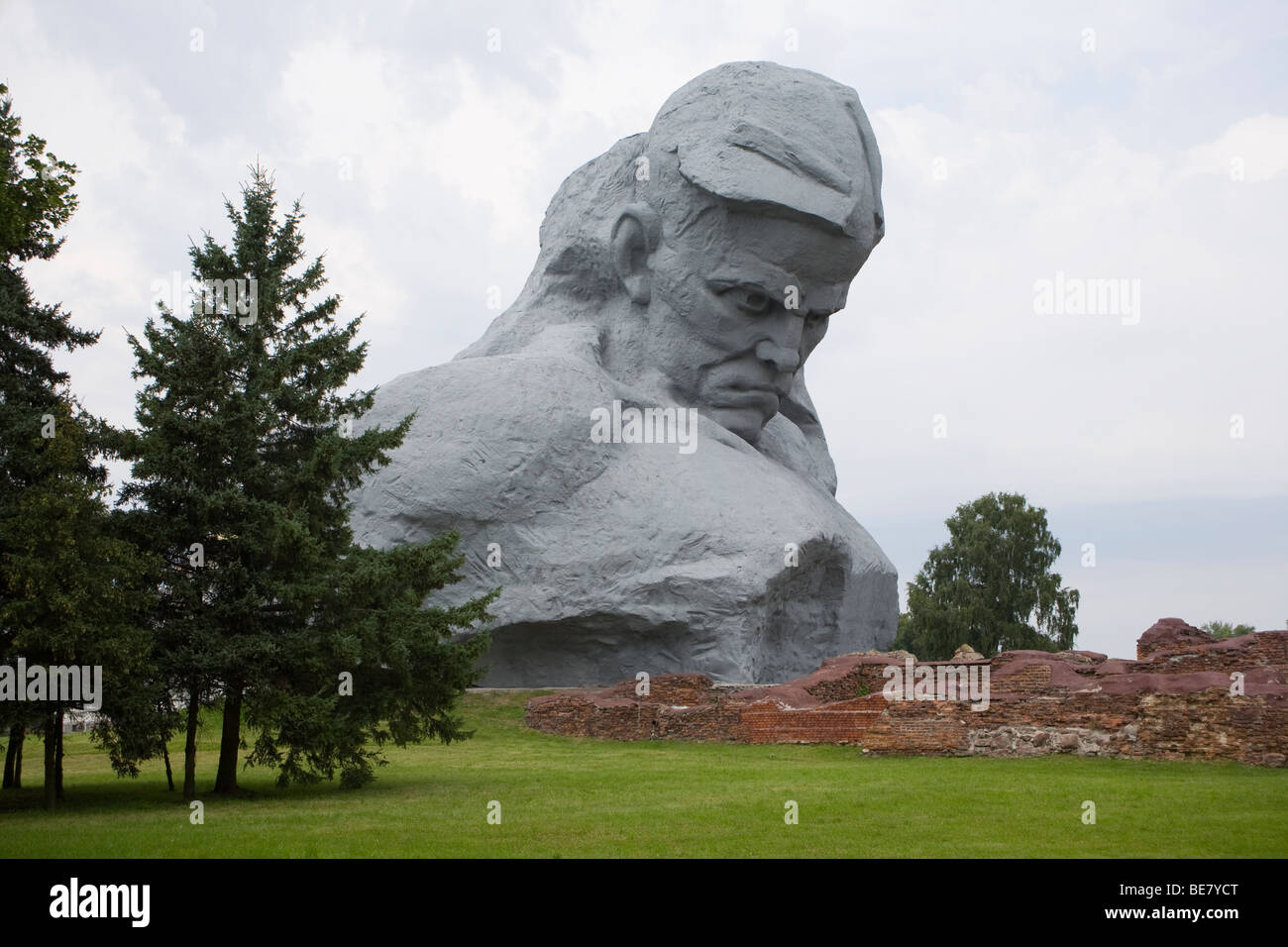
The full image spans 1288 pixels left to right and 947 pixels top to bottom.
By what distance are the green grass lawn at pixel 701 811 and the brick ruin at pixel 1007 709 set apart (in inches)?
12.6

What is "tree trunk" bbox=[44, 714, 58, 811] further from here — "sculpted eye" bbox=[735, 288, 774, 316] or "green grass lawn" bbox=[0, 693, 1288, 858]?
"sculpted eye" bbox=[735, 288, 774, 316]

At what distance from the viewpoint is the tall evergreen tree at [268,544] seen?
Answer: 10305 millimetres

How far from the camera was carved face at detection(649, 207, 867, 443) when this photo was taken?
19.3 metres

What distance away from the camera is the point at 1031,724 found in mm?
12367

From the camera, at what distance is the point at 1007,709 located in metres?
12.5

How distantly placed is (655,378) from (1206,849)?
47.1ft

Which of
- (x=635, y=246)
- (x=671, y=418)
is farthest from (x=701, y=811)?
(x=635, y=246)

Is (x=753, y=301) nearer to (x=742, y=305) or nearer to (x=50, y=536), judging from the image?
(x=742, y=305)

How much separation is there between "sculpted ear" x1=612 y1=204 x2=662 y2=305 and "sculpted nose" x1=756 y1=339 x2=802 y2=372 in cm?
196

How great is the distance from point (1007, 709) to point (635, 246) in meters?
10.6

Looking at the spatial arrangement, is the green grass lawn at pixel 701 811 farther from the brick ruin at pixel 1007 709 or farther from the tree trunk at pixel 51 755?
the brick ruin at pixel 1007 709

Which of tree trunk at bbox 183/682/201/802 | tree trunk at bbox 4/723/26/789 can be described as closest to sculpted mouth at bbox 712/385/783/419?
tree trunk at bbox 183/682/201/802

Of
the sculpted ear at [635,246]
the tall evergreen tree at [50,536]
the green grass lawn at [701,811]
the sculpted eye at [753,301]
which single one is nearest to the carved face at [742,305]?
the sculpted eye at [753,301]

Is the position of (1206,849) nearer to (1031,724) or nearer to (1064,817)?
(1064,817)
